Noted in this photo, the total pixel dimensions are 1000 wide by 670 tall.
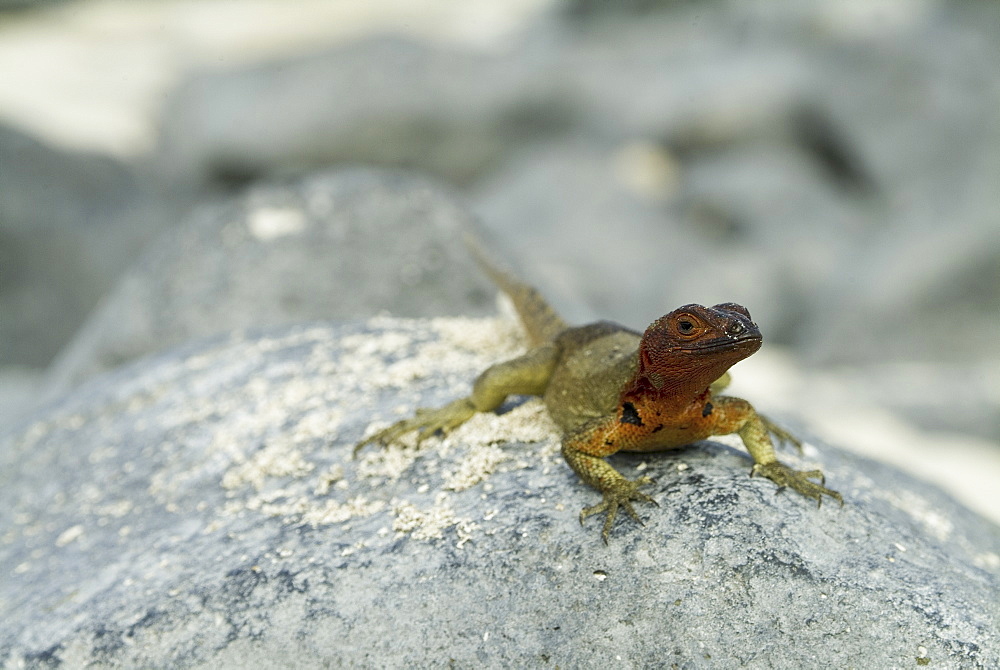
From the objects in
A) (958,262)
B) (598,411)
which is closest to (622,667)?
(598,411)

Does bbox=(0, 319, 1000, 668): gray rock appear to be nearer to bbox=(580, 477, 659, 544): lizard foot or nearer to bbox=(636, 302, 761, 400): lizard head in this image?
bbox=(580, 477, 659, 544): lizard foot

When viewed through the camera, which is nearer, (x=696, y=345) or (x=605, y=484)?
(x=696, y=345)

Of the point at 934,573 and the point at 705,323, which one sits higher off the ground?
the point at 705,323

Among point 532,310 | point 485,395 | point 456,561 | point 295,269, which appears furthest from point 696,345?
point 295,269

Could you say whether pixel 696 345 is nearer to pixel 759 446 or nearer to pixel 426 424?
pixel 759 446

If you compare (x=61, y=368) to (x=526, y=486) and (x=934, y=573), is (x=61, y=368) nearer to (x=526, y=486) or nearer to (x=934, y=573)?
(x=526, y=486)

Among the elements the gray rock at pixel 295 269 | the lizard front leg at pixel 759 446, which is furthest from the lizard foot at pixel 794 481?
the gray rock at pixel 295 269
